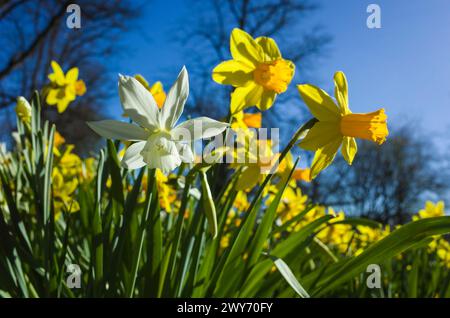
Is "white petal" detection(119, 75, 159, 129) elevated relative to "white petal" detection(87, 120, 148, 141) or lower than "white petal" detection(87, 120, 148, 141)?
elevated

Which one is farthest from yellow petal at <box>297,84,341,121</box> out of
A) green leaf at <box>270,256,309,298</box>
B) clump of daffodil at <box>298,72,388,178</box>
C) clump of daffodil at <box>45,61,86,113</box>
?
clump of daffodil at <box>45,61,86,113</box>

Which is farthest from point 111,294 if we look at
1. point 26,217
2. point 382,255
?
point 26,217

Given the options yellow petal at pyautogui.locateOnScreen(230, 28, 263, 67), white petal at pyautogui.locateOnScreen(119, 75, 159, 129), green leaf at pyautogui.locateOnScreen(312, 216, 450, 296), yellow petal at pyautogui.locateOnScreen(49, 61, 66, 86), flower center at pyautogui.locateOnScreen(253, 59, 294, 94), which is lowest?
green leaf at pyautogui.locateOnScreen(312, 216, 450, 296)

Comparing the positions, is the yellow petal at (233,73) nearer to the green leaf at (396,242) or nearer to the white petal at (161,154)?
the white petal at (161,154)

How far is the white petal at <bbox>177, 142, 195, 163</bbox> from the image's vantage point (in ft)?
1.72

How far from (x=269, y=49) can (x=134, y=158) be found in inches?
10.7

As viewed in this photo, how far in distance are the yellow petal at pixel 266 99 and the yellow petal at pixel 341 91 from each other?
95 millimetres

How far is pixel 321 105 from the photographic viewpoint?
0.61 m

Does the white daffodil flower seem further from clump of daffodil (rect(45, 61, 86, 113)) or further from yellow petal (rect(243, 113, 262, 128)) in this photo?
clump of daffodil (rect(45, 61, 86, 113))

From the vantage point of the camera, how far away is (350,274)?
800 millimetres

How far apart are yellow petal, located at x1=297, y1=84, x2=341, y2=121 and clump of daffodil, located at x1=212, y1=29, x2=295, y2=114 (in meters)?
0.04

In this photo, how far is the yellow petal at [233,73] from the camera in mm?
606

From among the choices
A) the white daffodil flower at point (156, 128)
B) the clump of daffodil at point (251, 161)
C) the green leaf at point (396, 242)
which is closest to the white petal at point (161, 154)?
the white daffodil flower at point (156, 128)
